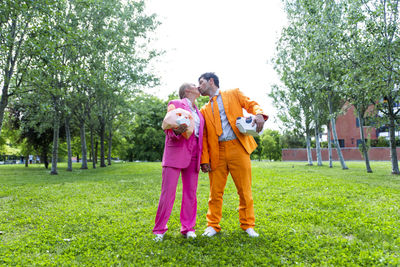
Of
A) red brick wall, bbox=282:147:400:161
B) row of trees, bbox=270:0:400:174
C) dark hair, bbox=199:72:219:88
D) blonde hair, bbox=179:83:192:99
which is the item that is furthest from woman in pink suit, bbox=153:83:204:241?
red brick wall, bbox=282:147:400:161

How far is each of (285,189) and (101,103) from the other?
19802 millimetres

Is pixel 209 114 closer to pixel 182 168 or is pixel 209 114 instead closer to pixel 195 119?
pixel 195 119

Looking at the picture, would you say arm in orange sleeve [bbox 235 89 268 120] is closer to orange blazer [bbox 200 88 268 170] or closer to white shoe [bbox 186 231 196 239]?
orange blazer [bbox 200 88 268 170]

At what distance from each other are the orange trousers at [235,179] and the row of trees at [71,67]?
9575mm

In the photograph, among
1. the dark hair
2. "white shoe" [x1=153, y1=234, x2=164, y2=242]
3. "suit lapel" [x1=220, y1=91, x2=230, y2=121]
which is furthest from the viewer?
the dark hair

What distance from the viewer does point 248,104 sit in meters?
4.24

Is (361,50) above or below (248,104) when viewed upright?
above

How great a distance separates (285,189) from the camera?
8609 millimetres

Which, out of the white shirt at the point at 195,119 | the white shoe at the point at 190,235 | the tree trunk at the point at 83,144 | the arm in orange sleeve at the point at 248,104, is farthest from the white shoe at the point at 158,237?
the tree trunk at the point at 83,144

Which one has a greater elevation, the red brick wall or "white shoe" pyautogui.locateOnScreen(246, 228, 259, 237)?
"white shoe" pyautogui.locateOnScreen(246, 228, 259, 237)

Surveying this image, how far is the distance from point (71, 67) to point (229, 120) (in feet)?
36.6

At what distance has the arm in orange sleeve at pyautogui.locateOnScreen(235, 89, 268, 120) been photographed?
4005 millimetres

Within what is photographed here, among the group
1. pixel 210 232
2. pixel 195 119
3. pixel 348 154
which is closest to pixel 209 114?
pixel 195 119

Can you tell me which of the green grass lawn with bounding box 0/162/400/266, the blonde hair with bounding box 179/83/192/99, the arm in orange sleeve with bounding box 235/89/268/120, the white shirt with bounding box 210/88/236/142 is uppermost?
the blonde hair with bounding box 179/83/192/99
